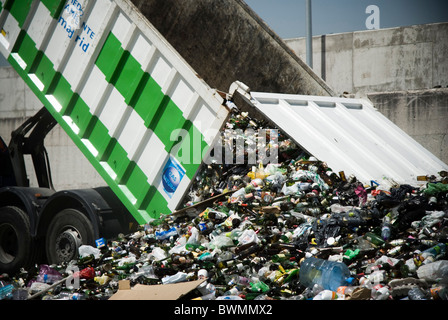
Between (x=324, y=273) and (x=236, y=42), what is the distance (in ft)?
11.9

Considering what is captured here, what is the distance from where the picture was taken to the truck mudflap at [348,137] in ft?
15.8

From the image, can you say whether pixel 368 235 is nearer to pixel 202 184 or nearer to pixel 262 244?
pixel 262 244

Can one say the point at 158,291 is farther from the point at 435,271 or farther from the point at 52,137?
the point at 52,137

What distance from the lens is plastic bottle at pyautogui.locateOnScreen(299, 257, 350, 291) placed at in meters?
3.31

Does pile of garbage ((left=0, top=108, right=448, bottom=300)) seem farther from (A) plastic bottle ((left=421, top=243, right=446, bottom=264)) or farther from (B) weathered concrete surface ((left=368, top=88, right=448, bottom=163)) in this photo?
(B) weathered concrete surface ((left=368, top=88, right=448, bottom=163))

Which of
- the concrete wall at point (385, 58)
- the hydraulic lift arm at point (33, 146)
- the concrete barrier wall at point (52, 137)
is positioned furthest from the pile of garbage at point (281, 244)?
the concrete barrier wall at point (52, 137)

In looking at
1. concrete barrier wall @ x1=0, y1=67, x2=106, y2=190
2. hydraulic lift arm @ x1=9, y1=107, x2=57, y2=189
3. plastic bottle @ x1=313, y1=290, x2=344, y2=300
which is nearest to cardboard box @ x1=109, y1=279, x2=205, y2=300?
plastic bottle @ x1=313, y1=290, x2=344, y2=300

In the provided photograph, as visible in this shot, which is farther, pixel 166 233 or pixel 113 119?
pixel 113 119

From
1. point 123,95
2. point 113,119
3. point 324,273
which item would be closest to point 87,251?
point 113,119

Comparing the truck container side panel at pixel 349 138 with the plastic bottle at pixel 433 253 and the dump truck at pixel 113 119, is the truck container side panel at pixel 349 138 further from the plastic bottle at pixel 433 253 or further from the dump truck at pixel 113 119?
the plastic bottle at pixel 433 253

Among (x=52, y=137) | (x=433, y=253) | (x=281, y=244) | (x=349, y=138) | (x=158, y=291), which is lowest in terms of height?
(x=158, y=291)

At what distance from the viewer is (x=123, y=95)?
5.02 meters
